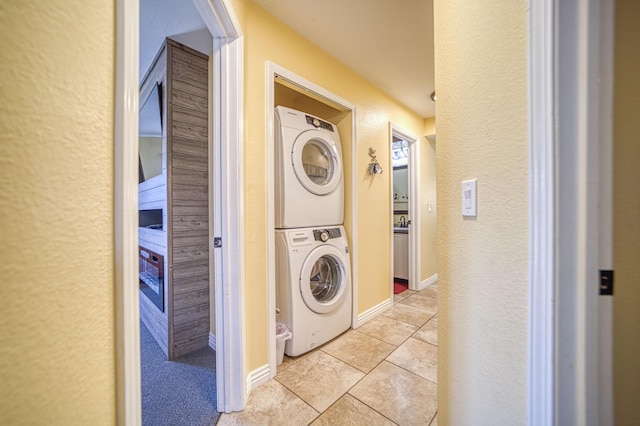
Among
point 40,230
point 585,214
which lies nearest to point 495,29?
point 585,214

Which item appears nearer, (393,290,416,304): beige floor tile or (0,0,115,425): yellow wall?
(0,0,115,425): yellow wall

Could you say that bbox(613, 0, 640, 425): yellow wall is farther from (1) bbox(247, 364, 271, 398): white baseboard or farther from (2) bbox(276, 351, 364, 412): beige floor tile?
(1) bbox(247, 364, 271, 398): white baseboard

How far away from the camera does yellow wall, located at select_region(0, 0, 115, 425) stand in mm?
283

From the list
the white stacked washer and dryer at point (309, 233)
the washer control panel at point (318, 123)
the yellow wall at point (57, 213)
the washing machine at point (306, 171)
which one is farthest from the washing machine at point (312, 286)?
the yellow wall at point (57, 213)

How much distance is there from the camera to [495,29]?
646mm

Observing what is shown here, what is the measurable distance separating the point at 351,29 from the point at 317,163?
99 centimetres

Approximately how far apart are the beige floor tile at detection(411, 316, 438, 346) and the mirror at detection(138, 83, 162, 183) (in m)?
2.55

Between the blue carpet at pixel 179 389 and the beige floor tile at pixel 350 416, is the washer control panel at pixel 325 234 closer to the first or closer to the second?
the beige floor tile at pixel 350 416

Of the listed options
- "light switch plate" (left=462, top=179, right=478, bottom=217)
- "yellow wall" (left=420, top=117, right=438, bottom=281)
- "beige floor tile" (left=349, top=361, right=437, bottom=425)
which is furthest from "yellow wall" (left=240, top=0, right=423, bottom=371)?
"light switch plate" (left=462, top=179, right=478, bottom=217)

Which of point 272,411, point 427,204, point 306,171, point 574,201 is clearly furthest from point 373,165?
point 272,411

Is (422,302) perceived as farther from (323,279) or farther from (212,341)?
(212,341)

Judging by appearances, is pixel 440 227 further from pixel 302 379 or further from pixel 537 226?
pixel 302 379

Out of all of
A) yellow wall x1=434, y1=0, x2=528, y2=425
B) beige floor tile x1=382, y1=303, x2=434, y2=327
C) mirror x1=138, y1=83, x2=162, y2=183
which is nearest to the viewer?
yellow wall x1=434, y1=0, x2=528, y2=425

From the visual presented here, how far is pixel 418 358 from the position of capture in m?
1.69
